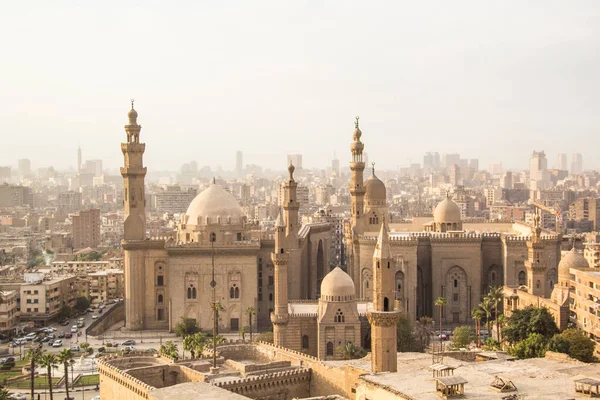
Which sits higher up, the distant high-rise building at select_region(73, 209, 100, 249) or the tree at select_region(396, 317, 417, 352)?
the distant high-rise building at select_region(73, 209, 100, 249)

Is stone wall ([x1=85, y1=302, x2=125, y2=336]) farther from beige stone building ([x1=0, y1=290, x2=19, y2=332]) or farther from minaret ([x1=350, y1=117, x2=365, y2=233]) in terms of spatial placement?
minaret ([x1=350, y1=117, x2=365, y2=233])

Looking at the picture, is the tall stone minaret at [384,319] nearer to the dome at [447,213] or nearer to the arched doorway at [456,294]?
the arched doorway at [456,294]

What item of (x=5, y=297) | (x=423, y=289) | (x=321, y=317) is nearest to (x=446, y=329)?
(x=423, y=289)

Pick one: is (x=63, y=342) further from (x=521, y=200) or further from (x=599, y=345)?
(x=521, y=200)

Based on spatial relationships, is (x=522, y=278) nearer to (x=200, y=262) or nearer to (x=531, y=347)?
(x=531, y=347)

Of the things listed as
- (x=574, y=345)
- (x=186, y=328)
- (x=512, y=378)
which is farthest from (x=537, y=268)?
(x=186, y=328)

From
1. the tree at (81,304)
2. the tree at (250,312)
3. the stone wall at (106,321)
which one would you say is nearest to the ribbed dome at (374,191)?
the tree at (250,312)

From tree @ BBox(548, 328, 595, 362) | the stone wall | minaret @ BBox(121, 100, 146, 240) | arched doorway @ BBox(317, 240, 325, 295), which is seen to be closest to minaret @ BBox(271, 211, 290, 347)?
minaret @ BBox(121, 100, 146, 240)
